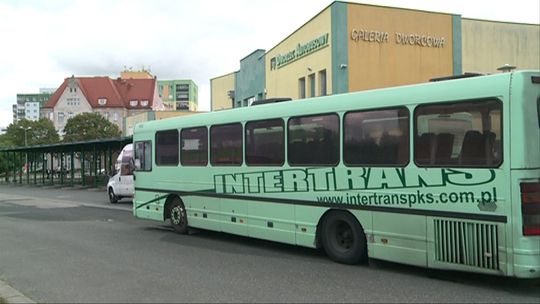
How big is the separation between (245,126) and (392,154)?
3.53 m

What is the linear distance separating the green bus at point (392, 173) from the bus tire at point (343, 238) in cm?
2

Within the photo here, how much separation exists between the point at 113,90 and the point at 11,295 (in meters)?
114

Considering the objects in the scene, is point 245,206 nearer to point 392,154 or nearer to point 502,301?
point 392,154

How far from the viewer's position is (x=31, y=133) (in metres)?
89.8

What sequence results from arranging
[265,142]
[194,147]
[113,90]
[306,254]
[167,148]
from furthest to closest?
[113,90] → [167,148] → [194,147] → [265,142] → [306,254]

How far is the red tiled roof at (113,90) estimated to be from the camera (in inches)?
4508

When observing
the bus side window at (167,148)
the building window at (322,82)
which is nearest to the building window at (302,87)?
the building window at (322,82)

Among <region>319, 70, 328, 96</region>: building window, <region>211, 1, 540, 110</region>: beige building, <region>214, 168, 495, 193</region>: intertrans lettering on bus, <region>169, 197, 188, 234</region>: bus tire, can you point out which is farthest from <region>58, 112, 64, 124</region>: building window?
<region>214, 168, 495, 193</region>: intertrans lettering on bus

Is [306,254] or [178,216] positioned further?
[178,216]

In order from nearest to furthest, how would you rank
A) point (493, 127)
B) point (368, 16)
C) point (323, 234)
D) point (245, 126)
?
point (493, 127) → point (323, 234) → point (245, 126) → point (368, 16)

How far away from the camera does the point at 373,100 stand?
27.7 ft

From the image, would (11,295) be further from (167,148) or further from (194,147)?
(167,148)

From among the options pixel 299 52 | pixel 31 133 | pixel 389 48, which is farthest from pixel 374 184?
pixel 31 133

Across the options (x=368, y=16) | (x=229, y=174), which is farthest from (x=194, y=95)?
(x=229, y=174)
